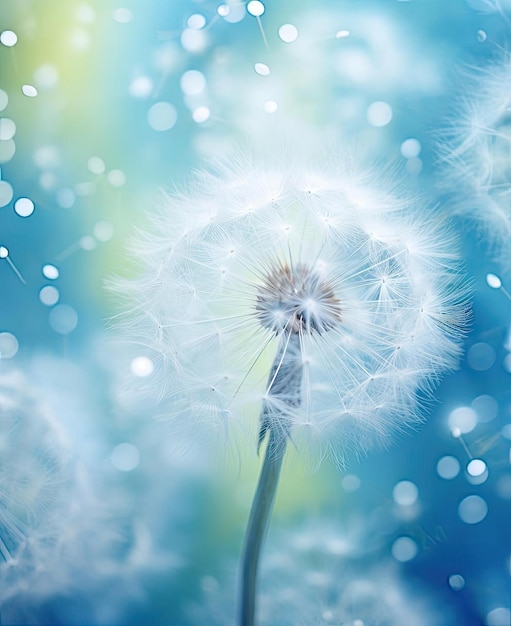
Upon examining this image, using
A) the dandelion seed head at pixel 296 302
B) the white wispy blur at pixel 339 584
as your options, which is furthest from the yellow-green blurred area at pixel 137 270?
the dandelion seed head at pixel 296 302

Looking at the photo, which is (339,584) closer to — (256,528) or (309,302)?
(256,528)

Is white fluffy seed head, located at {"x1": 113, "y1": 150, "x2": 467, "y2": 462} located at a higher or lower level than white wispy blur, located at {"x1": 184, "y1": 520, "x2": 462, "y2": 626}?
higher

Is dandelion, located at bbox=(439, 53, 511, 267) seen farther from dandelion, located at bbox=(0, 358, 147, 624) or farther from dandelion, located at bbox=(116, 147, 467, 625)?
dandelion, located at bbox=(0, 358, 147, 624)

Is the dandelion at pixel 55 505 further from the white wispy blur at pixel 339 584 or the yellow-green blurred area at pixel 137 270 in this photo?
the white wispy blur at pixel 339 584

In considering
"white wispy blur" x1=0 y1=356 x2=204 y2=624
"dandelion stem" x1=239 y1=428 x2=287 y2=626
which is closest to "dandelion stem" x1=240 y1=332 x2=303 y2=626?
"dandelion stem" x1=239 y1=428 x2=287 y2=626

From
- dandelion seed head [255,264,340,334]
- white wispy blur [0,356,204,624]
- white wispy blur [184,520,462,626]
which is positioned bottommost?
white wispy blur [184,520,462,626]

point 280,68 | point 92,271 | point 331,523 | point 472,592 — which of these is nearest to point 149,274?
point 92,271

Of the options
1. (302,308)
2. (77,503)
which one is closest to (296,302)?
(302,308)
